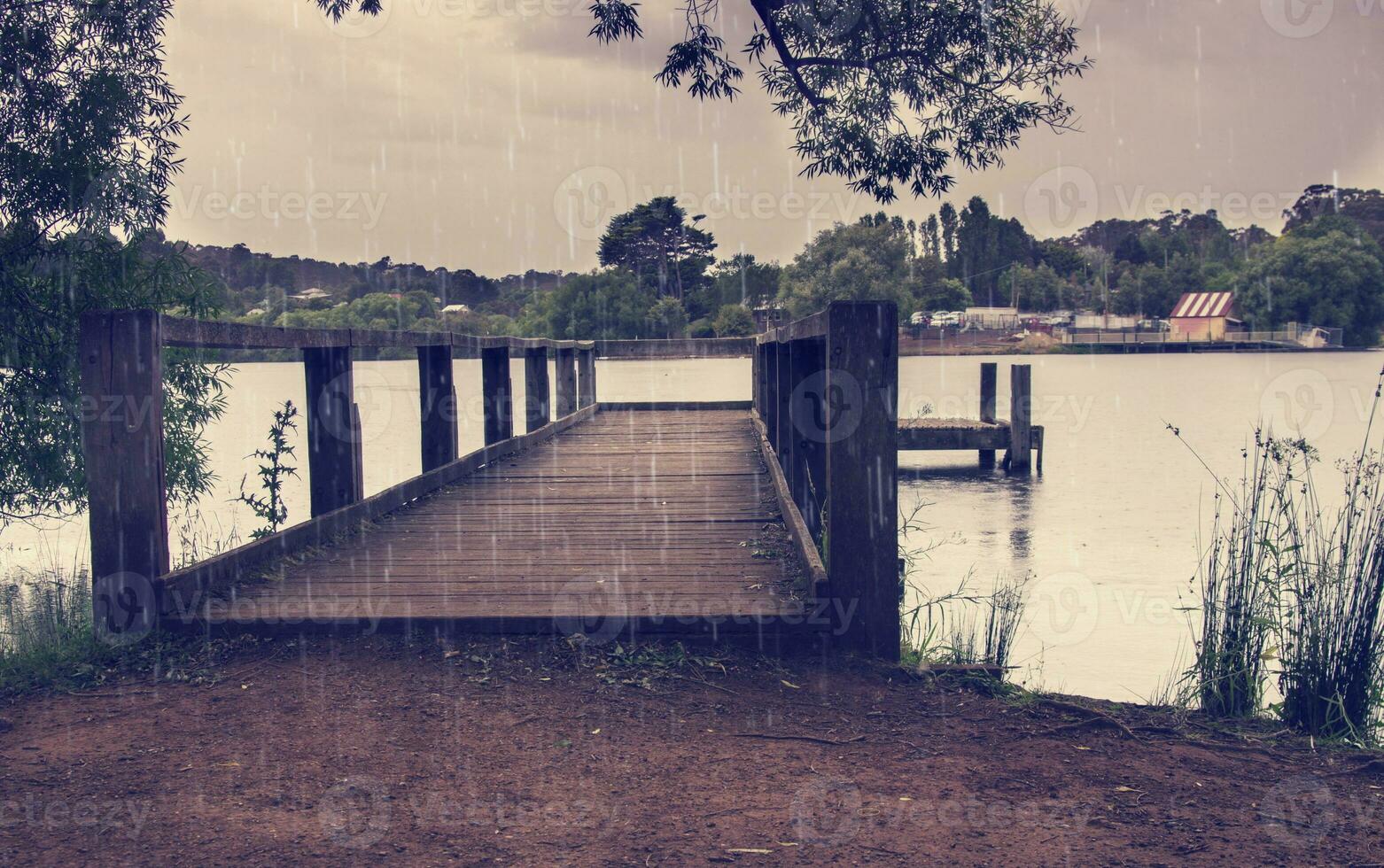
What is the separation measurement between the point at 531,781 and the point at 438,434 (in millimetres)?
5236

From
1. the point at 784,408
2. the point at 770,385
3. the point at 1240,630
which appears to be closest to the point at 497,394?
the point at 770,385

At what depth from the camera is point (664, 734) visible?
3.38 meters

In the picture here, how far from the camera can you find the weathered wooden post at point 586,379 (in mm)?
15461

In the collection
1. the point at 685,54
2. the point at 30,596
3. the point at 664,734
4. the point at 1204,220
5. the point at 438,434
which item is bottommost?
the point at 30,596

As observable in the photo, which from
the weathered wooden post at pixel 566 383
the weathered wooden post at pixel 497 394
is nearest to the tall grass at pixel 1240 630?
the weathered wooden post at pixel 497 394

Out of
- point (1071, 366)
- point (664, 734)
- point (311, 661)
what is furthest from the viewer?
point (1071, 366)

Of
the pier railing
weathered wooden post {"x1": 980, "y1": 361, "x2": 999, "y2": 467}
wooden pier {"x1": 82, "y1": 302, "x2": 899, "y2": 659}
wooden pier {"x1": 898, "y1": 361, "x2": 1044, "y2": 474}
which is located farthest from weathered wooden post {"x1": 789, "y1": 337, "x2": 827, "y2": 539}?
weathered wooden post {"x1": 980, "y1": 361, "x2": 999, "y2": 467}

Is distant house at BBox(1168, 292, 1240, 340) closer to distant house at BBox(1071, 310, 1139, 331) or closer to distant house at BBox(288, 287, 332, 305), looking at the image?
distant house at BBox(1071, 310, 1139, 331)

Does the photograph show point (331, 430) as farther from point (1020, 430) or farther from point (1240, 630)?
point (1020, 430)

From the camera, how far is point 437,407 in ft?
26.2

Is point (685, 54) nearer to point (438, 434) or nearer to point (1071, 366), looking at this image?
point (438, 434)

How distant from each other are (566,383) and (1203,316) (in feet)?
343

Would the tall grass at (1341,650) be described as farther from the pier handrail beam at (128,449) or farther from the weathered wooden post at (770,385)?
the weathered wooden post at (770,385)

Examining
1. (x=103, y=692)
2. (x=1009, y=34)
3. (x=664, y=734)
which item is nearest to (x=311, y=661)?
(x=103, y=692)
